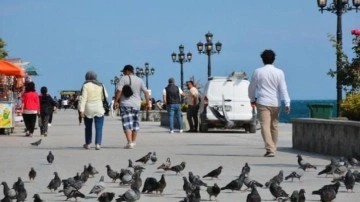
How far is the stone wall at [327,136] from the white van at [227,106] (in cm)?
906

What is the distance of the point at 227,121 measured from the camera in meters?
28.8

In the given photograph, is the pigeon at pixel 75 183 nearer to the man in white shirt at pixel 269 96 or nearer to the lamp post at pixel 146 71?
the man in white shirt at pixel 269 96

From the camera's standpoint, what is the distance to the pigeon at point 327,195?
29.7 ft

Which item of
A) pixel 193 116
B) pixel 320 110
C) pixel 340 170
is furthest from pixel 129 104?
pixel 193 116

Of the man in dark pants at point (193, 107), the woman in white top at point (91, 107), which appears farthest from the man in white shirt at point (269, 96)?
the man in dark pants at point (193, 107)

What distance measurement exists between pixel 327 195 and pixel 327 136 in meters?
8.47

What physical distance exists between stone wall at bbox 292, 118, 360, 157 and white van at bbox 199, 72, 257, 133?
9.06 metres

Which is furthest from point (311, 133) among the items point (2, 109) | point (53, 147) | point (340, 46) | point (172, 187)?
point (2, 109)

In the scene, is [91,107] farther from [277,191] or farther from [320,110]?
[320,110]

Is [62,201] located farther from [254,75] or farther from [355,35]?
[355,35]

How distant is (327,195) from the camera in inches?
356

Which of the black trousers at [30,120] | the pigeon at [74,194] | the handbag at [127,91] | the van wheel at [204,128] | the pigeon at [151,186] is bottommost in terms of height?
the pigeon at [74,194]

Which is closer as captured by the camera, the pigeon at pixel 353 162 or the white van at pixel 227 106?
the pigeon at pixel 353 162

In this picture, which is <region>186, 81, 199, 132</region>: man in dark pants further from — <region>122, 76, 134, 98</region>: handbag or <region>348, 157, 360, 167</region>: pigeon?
<region>348, 157, 360, 167</region>: pigeon
